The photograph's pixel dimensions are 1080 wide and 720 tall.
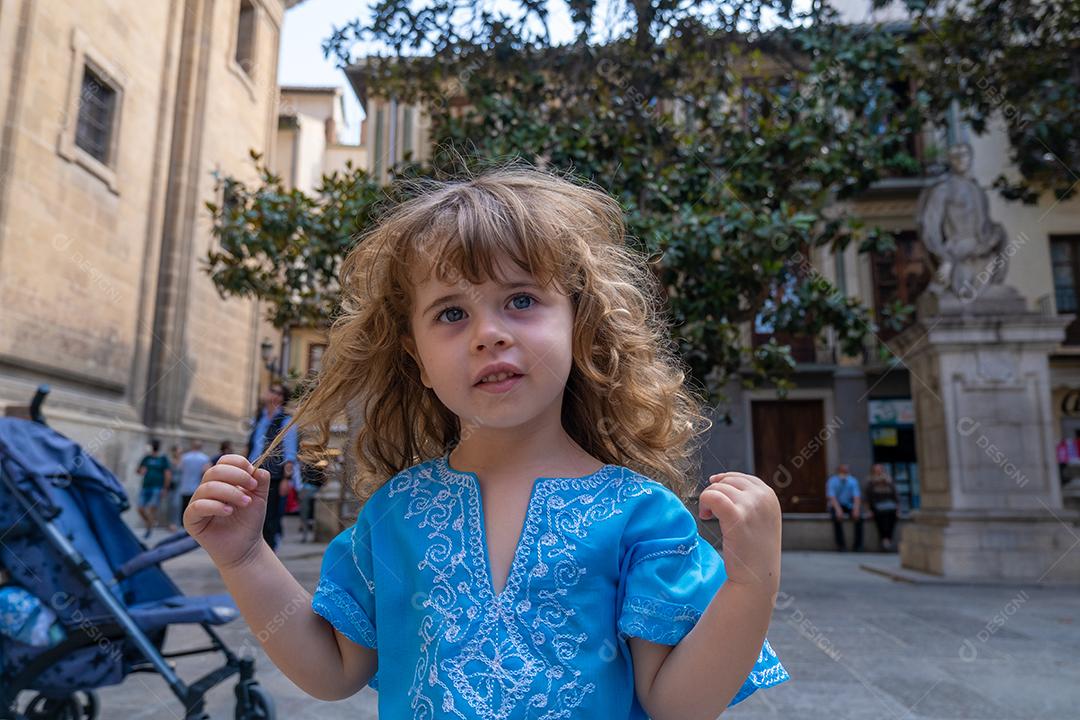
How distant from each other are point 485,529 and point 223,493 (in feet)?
1.28

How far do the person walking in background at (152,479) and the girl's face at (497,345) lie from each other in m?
12.3

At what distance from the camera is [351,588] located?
4.12ft

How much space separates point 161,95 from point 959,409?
→ 45.9ft

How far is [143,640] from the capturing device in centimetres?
266

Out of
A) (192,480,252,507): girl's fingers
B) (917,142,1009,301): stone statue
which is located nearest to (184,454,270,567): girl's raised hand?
(192,480,252,507): girl's fingers

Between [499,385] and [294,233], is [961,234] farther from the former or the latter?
[499,385]

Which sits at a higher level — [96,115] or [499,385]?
[96,115]

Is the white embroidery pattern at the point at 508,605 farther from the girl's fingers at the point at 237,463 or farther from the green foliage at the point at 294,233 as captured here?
the green foliage at the point at 294,233

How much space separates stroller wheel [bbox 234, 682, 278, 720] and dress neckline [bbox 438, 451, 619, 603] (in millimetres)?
2037

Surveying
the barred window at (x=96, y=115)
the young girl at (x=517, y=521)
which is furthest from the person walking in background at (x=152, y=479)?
the young girl at (x=517, y=521)

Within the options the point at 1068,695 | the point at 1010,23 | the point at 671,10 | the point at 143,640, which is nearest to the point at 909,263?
the point at 1010,23

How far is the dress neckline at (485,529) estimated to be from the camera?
111cm

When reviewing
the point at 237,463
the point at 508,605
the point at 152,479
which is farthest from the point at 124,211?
the point at 508,605

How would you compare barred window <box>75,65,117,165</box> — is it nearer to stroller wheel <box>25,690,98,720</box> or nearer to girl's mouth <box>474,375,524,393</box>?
stroller wheel <box>25,690,98,720</box>
